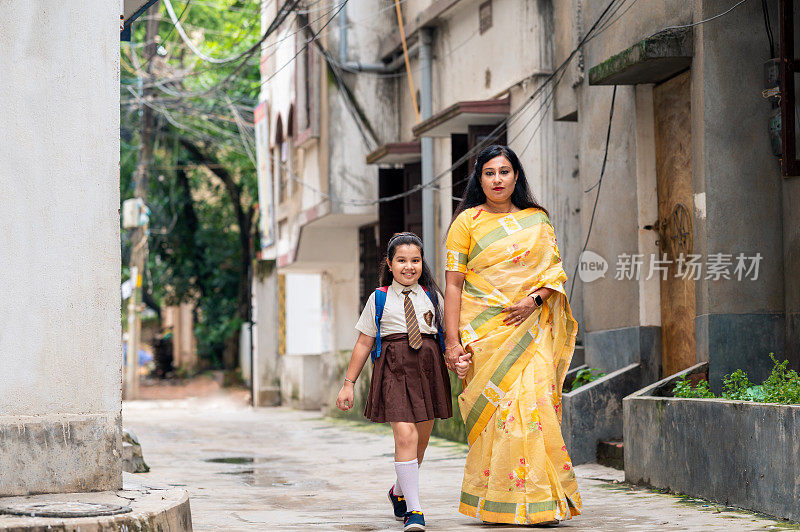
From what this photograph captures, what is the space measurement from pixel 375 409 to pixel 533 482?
95 centimetres

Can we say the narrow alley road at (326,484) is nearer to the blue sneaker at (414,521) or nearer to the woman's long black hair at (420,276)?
the blue sneaker at (414,521)

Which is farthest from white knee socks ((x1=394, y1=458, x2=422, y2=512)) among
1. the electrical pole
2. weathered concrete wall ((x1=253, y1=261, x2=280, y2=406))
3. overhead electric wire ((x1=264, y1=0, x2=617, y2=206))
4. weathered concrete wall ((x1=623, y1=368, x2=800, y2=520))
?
the electrical pole

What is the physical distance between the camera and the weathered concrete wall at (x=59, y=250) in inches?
216

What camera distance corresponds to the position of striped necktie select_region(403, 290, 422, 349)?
245 inches

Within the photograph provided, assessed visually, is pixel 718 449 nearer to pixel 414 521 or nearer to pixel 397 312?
pixel 414 521

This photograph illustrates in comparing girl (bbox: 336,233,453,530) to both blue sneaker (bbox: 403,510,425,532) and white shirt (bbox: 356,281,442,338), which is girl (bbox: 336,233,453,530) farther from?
blue sneaker (bbox: 403,510,425,532)

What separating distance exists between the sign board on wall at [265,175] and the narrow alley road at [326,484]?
253 inches

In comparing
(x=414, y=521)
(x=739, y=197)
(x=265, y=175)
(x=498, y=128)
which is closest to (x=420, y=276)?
(x=414, y=521)

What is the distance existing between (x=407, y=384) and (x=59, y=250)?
1.95m

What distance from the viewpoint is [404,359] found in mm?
6215

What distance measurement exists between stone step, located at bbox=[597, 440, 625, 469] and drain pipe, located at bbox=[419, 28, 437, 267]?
19.5ft

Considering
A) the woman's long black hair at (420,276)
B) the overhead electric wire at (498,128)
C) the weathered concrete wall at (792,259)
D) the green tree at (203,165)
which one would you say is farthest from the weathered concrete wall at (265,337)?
the woman's long black hair at (420,276)

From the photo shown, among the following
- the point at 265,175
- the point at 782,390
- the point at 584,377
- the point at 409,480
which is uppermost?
the point at 265,175

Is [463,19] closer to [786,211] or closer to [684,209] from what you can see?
[684,209]
